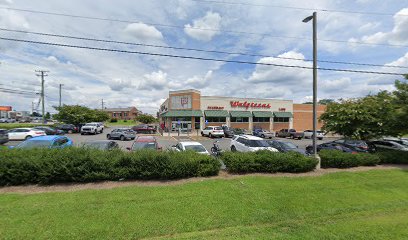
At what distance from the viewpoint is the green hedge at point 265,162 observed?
8688 millimetres

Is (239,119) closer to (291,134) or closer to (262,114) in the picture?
(262,114)

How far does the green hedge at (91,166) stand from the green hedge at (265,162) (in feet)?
3.14

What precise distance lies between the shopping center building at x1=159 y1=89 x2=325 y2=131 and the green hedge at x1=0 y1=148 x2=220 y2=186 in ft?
92.7

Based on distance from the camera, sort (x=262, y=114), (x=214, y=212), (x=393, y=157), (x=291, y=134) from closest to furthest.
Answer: (x=214, y=212)
(x=393, y=157)
(x=291, y=134)
(x=262, y=114)

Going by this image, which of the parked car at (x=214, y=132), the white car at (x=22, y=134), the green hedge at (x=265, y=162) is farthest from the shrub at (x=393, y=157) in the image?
the white car at (x=22, y=134)

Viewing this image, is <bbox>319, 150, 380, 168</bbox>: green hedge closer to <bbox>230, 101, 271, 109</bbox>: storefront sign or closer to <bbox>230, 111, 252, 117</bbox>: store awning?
<bbox>230, 111, 252, 117</bbox>: store awning

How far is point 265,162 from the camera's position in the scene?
890 cm

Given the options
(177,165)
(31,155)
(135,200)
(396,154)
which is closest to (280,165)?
(177,165)

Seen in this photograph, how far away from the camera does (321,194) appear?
22.2 ft

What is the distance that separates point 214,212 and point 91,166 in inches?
189

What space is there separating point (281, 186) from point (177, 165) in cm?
382

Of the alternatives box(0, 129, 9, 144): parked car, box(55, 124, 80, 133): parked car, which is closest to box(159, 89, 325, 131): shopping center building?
box(55, 124, 80, 133): parked car

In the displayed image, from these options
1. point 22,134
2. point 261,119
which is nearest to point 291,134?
point 261,119

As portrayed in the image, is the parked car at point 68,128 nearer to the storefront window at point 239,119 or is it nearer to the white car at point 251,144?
the storefront window at point 239,119
